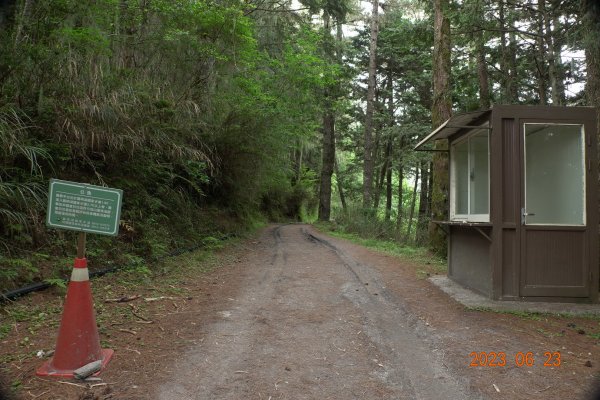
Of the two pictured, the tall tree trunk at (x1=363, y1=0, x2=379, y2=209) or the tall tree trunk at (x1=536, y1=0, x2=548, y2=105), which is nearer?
the tall tree trunk at (x1=536, y1=0, x2=548, y2=105)

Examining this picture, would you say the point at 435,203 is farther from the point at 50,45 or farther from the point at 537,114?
the point at 50,45

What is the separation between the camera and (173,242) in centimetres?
891

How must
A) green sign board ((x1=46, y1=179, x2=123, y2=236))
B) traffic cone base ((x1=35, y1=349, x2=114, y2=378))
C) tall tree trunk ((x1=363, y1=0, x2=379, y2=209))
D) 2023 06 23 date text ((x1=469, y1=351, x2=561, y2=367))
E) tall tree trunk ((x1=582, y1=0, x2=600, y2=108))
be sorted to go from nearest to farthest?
traffic cone base ((x1=35, y1=349, x2=114, y2=378)) → green sign board ((x1=46, y1=179, x2=123, y2=236)) → 2023 06 23 date text ((x1=469, y1=351, x2=561, y2=367)) → tall tree trunk ((x1=582, y1=0, x2=600, y2=108)) → tall tree trunk ((x1=363, y1=0, x2=379, y2=209))

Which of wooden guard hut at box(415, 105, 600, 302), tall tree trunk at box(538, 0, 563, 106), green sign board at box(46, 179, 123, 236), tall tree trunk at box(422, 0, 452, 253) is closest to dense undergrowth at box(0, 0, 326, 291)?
green sign board at box(46, 179, 123, 236)

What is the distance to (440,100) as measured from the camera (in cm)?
1038

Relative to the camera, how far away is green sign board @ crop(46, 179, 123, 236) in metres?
3.34

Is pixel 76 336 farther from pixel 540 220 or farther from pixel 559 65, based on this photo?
pixel 559 65

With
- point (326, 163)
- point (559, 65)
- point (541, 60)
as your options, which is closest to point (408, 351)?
point (559, 65)

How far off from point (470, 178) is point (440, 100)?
11.6 feet

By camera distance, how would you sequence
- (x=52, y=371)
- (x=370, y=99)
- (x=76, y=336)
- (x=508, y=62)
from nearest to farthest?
(x=52, y=371)
(x=76, y=336)
(x=508, y=62)
(x=370, y=99)

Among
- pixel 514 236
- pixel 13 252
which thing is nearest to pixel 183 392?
pixel 13 252

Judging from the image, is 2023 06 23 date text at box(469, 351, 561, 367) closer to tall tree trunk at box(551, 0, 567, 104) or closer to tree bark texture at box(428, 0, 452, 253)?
tree bark texture at box(428, 0, 452, 253)

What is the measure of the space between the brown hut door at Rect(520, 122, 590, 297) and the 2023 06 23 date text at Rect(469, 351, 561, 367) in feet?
7.01

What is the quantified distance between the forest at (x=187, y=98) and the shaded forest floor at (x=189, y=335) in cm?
74
